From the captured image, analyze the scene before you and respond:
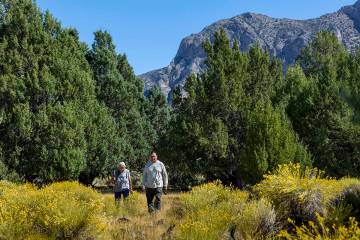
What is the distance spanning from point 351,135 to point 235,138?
6.92 m

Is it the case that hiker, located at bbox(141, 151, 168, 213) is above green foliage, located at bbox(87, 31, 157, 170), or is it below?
below

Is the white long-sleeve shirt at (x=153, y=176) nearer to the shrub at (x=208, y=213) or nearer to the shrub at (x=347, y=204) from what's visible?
the shrub at (x=208, y=213)

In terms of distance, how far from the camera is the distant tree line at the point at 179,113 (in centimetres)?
2361

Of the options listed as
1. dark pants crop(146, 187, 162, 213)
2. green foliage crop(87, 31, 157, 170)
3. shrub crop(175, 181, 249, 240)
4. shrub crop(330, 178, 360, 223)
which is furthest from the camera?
green foliage crop(87, 31, 157, 170)

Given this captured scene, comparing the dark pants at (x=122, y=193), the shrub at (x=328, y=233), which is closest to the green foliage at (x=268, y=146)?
the dark pants at (x=122, y=193)

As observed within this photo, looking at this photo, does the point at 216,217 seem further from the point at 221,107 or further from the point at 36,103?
the point at 36,103

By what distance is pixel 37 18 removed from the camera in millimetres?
25578

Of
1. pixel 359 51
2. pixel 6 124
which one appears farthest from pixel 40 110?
pixel 359 51

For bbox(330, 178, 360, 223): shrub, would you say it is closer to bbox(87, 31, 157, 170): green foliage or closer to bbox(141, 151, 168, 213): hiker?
bbox(141, 151, 168, 213): hiker

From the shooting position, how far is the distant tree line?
77.5 ft

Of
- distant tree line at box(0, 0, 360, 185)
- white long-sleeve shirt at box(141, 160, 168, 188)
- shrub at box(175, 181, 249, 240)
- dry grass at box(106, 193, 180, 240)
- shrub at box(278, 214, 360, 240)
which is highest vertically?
distant tree line at box(0, 0, 360, 185)

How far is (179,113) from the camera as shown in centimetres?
2855

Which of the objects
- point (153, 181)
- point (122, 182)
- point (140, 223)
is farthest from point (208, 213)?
point (122, 182)

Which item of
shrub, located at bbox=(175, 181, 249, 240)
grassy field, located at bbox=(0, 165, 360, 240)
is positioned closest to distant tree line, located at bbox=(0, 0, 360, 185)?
shrub, located at bbox=(175, 181, 249, 240)
